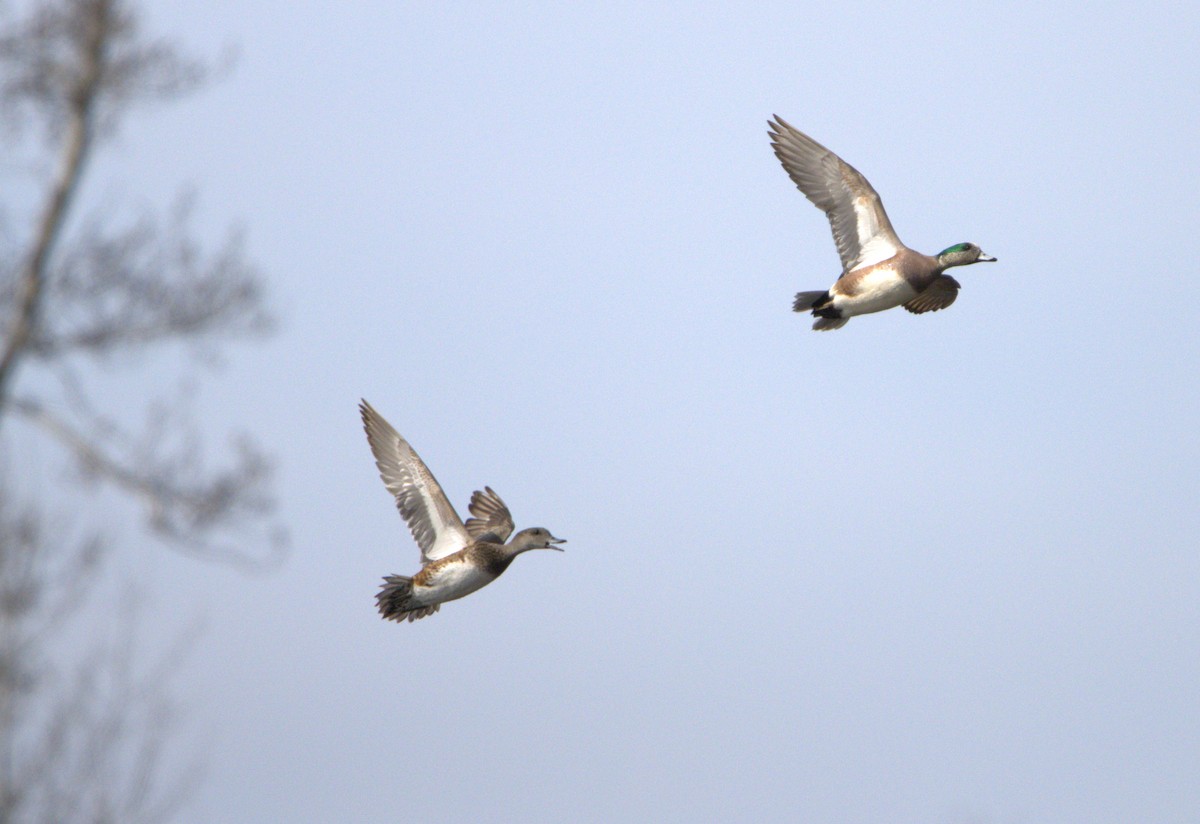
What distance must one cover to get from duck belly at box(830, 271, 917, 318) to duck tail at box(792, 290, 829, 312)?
73 millimetres

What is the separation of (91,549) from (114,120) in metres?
2.56

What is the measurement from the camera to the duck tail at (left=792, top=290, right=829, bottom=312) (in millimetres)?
13117

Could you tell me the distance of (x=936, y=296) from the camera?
45.0 feet

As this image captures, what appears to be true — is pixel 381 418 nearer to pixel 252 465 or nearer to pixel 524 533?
pixel 524 533

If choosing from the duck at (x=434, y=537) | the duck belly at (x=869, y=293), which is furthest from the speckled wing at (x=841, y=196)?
the duck at (x=434, y=537)

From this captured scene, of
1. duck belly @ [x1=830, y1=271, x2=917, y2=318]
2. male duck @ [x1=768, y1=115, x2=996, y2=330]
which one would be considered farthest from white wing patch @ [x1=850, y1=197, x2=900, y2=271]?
duck belly @ [x1=830, y1=271, x2=917, y2=318]

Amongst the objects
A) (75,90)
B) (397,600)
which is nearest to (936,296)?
(397,600)

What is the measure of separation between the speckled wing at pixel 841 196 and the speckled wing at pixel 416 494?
13.0 ft

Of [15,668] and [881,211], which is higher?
[881,211]

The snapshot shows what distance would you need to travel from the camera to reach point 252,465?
786 centimetres

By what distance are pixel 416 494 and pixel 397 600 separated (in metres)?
1.08

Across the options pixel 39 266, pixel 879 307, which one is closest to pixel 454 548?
pixel 879 307

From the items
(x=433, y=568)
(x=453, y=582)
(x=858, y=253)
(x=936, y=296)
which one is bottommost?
(x=453, y=582)

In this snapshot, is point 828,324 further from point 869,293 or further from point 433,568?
point 433,568
